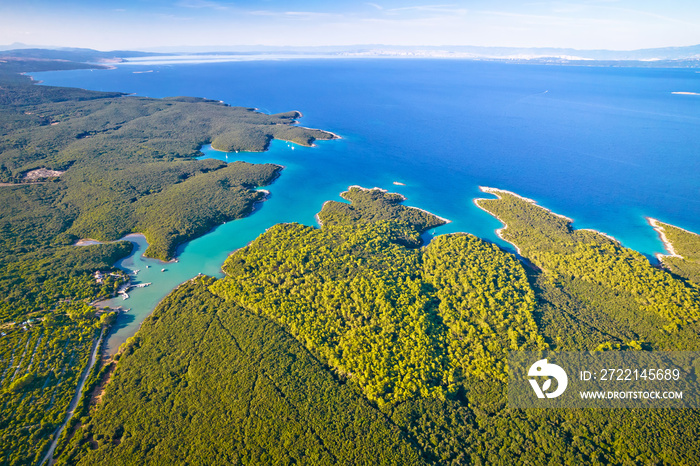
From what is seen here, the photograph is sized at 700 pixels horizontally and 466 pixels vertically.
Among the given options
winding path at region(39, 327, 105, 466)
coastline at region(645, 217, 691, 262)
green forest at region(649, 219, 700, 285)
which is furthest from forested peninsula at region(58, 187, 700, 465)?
coastline at region(645, 217, 691, 262)

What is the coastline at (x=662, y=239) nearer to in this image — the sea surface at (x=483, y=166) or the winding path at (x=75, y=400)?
the sea surface at (x=483, y=166)

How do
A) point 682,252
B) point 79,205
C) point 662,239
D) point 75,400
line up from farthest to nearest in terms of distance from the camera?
point 79,205, point 662,239, point 682,252, point 75,400

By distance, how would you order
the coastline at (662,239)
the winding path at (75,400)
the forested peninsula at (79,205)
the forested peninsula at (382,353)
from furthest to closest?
1. the coastline at (662,239)
2. the forested peninsula at (79,205)
3. the forested peninsula at (382,353)
4. the winding path at (75,400)

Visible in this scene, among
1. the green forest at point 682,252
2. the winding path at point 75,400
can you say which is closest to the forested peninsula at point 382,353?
the winding path at point 75,400

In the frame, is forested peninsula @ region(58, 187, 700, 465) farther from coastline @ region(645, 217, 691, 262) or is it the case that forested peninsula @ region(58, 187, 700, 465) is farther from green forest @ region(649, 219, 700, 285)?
coastline @ region(645, 217, 691, 262)

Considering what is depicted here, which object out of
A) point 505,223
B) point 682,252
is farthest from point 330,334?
point 682,252

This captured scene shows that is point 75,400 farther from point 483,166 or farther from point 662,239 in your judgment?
point 483,166
